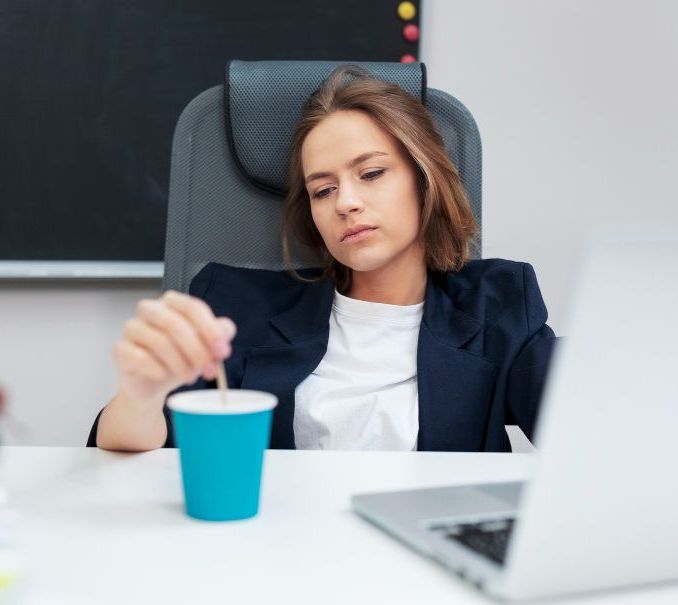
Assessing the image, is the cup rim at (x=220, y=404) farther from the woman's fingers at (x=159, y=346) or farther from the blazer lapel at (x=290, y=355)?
the blazer lapel at (x=290, y=355)

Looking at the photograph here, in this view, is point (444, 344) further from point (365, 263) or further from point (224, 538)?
point (224, 538)

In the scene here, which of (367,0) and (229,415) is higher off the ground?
(367,0)

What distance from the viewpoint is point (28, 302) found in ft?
6.51

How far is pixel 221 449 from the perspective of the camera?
68 cm

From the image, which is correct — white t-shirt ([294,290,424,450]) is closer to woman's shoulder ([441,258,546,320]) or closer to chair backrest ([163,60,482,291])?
woman's shoulder ([441,258,546,320])

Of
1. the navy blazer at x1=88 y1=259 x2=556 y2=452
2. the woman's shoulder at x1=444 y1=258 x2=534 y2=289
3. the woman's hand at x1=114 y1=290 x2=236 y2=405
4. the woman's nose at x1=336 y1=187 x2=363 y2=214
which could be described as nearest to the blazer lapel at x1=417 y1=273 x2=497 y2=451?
the navy blazer at x1=88 y1=259 x2=556 y2=452

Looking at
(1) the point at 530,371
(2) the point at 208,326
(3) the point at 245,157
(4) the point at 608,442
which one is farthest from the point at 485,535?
(3) the point at 245,157

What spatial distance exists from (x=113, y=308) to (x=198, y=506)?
1.38 m

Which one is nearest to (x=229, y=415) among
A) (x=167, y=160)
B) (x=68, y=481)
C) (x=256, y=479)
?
(x=256, y=479)

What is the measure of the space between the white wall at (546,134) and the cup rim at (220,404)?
1.36 metres

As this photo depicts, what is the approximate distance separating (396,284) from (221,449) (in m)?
0.83

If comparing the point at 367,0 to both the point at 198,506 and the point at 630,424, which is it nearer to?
the point at 198,506

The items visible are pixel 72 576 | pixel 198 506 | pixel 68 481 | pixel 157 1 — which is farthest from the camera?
pixel 157 1

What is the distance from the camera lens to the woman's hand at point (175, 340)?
707 millimetres
